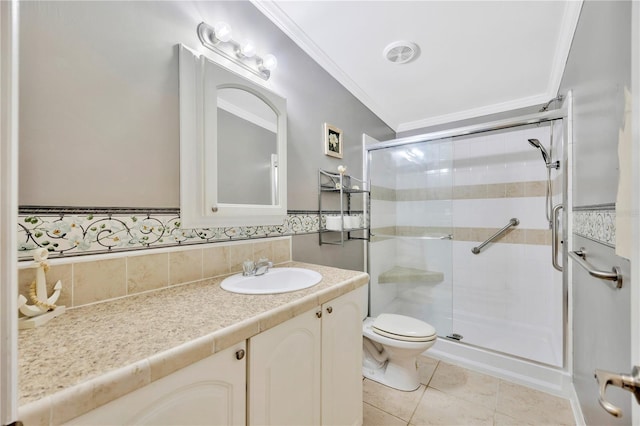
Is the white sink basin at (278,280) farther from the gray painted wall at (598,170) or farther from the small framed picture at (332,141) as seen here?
the gray painted wall at (598,170)

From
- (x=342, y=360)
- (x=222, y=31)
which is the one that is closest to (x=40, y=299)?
(x=342, y=360)

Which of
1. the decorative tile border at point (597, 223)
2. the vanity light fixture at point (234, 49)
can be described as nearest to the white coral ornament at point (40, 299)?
the vanity light fixture at point (234, 49)

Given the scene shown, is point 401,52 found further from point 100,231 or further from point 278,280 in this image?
point 100,231

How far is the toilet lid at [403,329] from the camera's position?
1.61m

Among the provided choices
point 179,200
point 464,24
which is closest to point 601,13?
point 464,24

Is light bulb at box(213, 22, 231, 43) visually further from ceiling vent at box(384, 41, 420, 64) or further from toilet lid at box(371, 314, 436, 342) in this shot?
toilet lid at box(371, 314, 436, 342)

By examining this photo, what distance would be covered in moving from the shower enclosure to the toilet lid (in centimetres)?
57

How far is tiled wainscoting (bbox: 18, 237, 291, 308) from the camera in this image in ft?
2.58

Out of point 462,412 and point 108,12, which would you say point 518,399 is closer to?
point 462,412

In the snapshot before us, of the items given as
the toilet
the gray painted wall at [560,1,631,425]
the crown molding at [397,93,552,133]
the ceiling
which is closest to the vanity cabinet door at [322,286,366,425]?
the toilet

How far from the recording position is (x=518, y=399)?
159 centimetres

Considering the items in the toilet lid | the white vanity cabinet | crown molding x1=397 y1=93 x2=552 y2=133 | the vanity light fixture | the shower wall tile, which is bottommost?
the toilet lid

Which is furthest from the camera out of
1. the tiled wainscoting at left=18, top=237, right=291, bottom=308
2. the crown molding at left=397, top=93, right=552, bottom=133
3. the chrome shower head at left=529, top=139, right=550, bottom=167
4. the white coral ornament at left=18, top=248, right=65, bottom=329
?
the crown molding at left=397, top=93, right=552, bottom=133

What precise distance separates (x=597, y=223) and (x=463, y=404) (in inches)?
49.9
